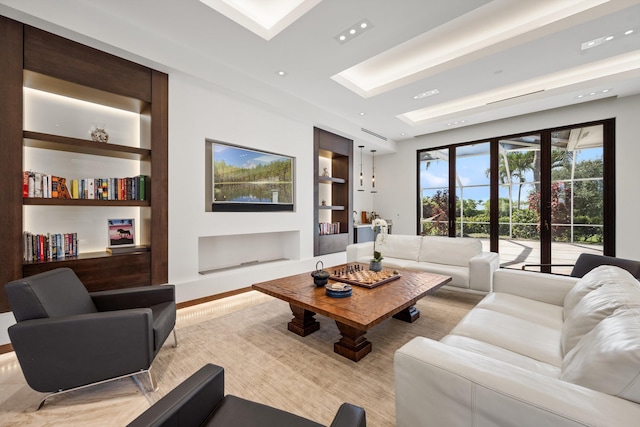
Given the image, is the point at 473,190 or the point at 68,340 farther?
the point at 473,190

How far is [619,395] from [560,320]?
1.34 m

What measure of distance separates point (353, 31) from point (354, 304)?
8.87 ft

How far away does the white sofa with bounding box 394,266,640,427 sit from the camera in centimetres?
85

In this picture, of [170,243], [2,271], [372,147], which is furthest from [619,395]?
[372,147]

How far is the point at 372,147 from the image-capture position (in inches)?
267

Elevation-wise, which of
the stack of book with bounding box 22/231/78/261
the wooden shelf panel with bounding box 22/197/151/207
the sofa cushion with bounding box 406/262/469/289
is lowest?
the sofa cushion with bounding box 406/262/469/289

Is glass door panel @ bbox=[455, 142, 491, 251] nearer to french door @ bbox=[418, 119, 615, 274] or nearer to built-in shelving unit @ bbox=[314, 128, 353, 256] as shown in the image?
french door @ bbox=[418, 119, 615, 274]

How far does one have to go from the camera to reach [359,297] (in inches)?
95.8

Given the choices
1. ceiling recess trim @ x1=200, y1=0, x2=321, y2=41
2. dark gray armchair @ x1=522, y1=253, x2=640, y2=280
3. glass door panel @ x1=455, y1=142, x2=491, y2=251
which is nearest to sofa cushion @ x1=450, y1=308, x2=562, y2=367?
dark gray armchair @ x1=522, y1=253, x2=640, y2=280

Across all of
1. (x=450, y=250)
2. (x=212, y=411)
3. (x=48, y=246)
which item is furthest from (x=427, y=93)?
(x=48, y=246)

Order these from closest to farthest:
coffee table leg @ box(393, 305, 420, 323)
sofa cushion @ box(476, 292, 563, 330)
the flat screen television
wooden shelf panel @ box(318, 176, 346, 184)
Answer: sofa cushion @ box(476, 292, 563, 330)
coffee table leg @ box(393, 305, 420, 323)
the flat screen television
wooden shelf panel @ box(318, 176, 346, 184)

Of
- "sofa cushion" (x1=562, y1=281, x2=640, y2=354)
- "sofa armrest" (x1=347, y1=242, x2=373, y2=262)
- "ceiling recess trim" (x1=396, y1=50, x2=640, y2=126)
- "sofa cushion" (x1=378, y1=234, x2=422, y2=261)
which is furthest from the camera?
"sofa armrest" (x1=347, y1=242, x2=373, y2=262)

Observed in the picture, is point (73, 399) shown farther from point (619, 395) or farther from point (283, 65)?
point (283, 65)

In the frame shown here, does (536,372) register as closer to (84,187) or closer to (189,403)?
(189,403)
